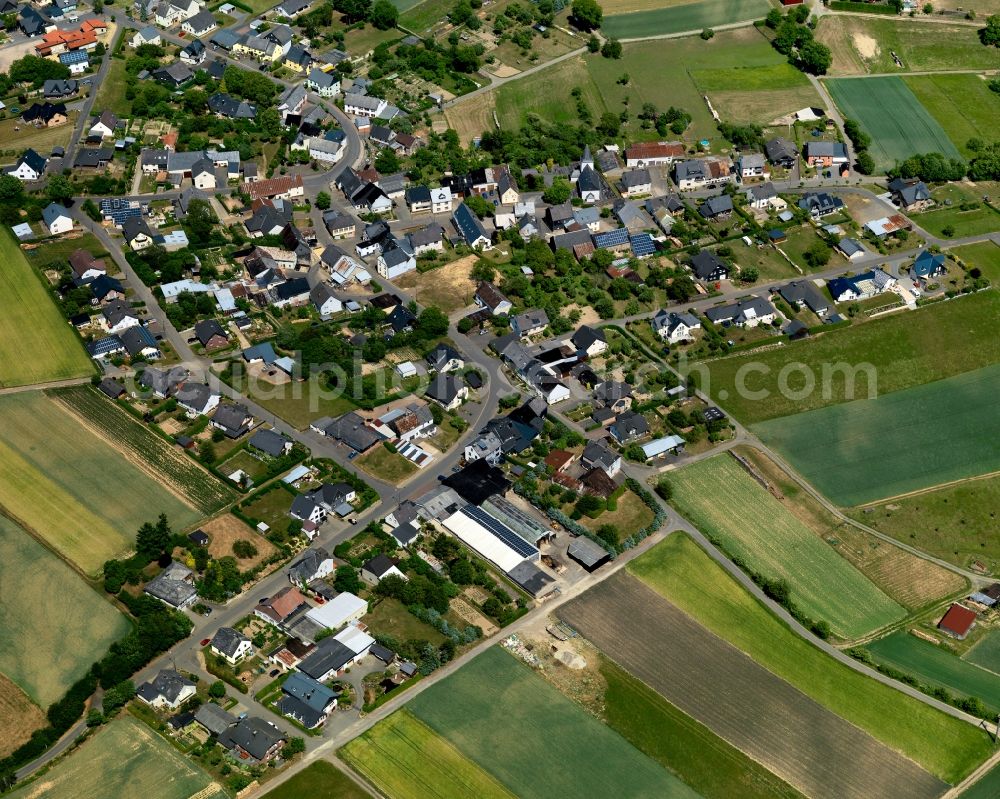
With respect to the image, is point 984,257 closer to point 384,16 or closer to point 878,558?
point 878,558

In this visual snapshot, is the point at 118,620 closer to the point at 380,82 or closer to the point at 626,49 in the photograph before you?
the point at 380,82

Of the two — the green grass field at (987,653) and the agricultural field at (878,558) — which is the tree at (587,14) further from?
the green grass field at (987,653)

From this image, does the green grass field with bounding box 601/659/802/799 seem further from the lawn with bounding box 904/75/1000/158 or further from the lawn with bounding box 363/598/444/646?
the lawn with bounding box 904/75/1000/158

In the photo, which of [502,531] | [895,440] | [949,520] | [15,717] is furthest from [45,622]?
[895,440]

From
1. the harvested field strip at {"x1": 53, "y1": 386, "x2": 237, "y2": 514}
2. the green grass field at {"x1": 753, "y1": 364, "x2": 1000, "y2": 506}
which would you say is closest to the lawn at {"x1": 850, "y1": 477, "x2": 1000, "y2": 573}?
the green grass field at {"x1": 753, "y1": 364, "x2": 1000, "y2": 506}

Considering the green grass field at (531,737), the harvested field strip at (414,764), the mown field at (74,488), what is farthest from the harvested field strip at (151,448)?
the green grass field at (531,737)
